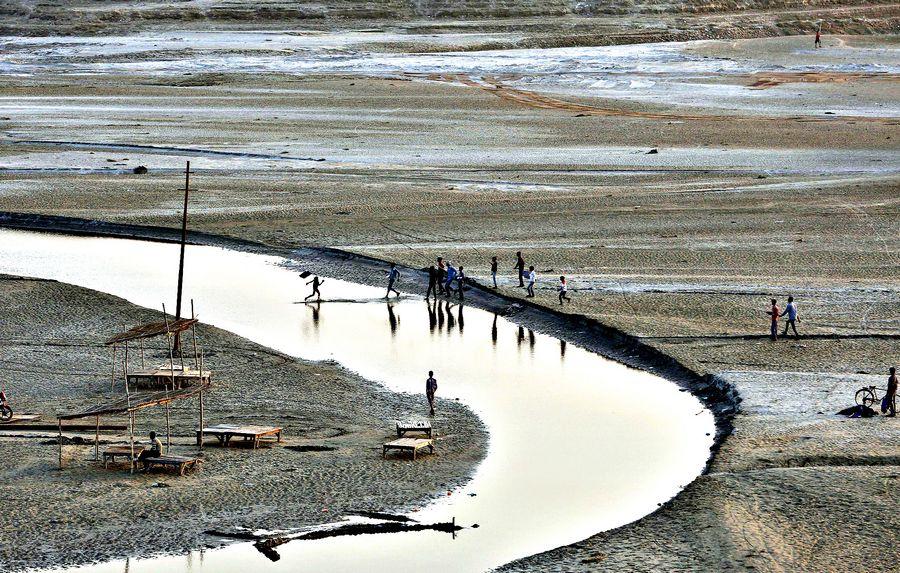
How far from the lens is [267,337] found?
3934cm

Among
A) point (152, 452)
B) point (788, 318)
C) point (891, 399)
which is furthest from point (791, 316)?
point (152, 452)

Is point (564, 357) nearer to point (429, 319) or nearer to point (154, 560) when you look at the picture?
point (429, 319)

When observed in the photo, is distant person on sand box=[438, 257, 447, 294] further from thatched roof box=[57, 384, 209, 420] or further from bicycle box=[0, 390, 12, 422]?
bicycle box=[0, 390, 12, 422]

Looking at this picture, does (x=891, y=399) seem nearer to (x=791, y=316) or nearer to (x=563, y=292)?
(x=791, y=316)

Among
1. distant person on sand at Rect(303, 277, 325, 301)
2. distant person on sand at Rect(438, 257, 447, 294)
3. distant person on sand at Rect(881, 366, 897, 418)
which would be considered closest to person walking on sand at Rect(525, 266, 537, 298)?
distant person on sand at Rect(438, 257, 447, 294)

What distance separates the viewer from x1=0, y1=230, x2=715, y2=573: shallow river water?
957 inches

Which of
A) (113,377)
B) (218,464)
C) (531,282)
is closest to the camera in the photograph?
(218,464)

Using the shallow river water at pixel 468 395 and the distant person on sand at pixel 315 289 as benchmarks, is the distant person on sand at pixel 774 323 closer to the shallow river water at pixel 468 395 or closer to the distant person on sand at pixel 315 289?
the shallow river water at pixel 468 395

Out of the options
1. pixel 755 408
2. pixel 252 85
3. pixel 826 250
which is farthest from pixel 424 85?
pixel 755 408

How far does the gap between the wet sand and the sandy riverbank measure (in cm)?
490

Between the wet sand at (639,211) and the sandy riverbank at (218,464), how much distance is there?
4.90 m

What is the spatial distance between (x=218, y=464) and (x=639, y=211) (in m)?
30.3

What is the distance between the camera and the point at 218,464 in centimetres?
2742

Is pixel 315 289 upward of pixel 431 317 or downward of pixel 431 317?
upward
